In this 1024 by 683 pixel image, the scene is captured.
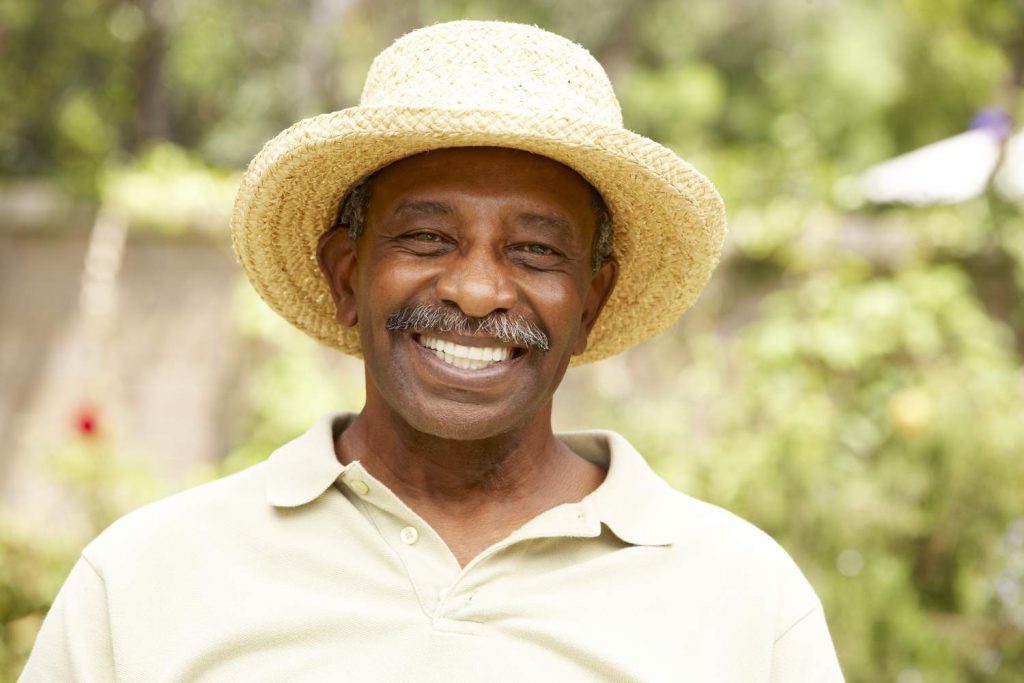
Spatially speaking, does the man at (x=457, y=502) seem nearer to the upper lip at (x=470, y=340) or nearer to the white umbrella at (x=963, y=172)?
the upper lip at (x=470, y=340)

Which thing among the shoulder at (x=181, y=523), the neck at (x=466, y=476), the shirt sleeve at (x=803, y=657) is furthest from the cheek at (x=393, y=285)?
the shirt sleeve at (x=803, y=657)

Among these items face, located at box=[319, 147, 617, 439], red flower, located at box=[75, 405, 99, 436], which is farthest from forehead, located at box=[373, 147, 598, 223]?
red flower, located at box=[75, 405, 99, 436]

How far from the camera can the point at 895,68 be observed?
11617 mm

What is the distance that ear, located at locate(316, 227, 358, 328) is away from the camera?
2311mm

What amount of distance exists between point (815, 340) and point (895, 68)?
21.1ft

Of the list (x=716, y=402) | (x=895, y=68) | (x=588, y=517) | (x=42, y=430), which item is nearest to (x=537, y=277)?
(x=588, y=517)

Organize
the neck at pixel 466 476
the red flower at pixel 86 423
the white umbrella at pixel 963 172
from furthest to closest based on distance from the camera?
the white umbrella at pixel 963 172, the red flower at pixel 86 423, the neck at pixel 466 476

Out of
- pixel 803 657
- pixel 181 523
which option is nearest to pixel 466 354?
pixel 181 523

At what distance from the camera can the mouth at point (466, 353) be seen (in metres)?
2.04

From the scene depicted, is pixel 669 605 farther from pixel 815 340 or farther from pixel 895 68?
pixel 895 68

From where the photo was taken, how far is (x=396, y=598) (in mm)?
1989

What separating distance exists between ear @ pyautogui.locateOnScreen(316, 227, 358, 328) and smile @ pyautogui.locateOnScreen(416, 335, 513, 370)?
0.31 meters

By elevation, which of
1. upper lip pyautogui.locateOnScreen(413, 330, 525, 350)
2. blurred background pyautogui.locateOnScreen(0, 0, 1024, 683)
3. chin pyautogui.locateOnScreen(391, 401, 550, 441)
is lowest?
blurred background pyautogui.locateOnScreen(0, 0, 1024, 683)

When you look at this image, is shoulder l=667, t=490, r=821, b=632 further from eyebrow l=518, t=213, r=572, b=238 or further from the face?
eyebrow l=518, t=213, r=572, b=238
